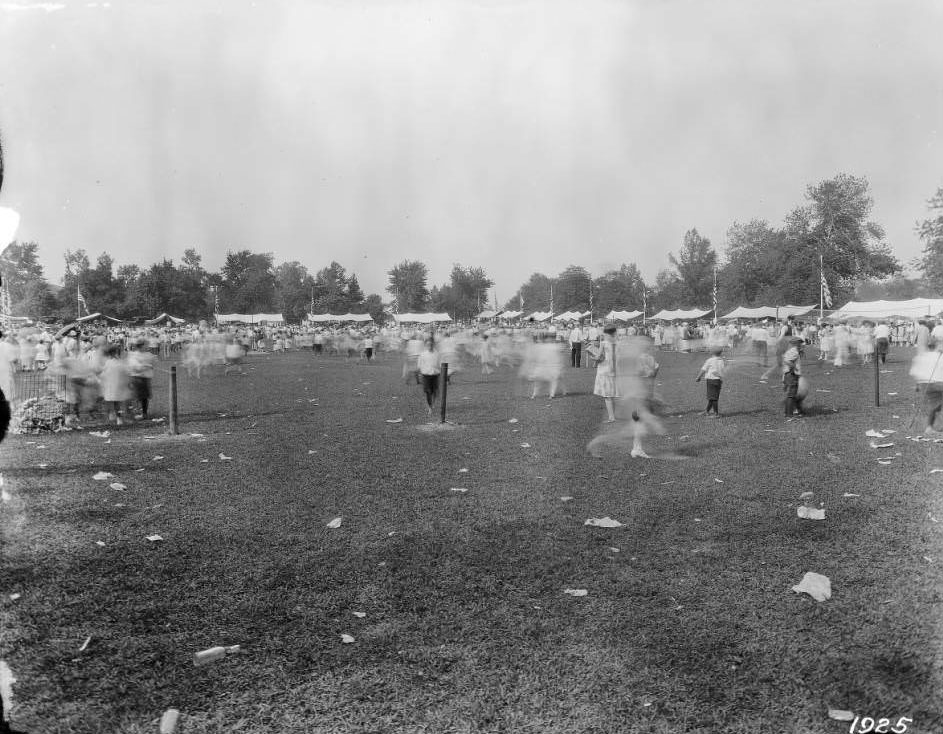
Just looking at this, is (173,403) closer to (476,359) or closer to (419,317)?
(476,359)

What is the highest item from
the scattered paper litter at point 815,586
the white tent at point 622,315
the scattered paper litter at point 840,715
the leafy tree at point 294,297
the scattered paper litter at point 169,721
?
the leafy tree at point 294,297

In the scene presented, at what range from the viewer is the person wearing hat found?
13.0 m

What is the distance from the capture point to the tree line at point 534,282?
3712 cm

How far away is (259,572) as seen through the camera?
504cm

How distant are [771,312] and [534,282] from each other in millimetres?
18929

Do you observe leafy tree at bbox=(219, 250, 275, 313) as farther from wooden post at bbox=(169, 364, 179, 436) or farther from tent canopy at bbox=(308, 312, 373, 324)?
wooden post at bbox=(169, 364, 179, 436)

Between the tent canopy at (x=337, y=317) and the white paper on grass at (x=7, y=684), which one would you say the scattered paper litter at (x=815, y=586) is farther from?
the tent canopy at (x=337, y=317)

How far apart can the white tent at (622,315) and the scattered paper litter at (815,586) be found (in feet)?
139

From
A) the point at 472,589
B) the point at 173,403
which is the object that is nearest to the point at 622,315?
the point at 173,403

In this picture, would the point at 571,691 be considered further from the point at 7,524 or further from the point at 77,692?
the point at 7,524

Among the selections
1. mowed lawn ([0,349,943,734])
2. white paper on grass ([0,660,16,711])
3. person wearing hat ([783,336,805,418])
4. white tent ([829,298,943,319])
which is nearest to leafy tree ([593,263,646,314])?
white tent ([829,298,943,319])

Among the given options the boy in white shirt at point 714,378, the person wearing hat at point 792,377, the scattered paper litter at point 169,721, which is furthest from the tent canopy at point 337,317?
the scattered paper litter at point 169,721

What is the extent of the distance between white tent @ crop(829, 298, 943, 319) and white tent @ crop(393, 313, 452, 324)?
2622cm

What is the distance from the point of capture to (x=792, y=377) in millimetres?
A: 13211
